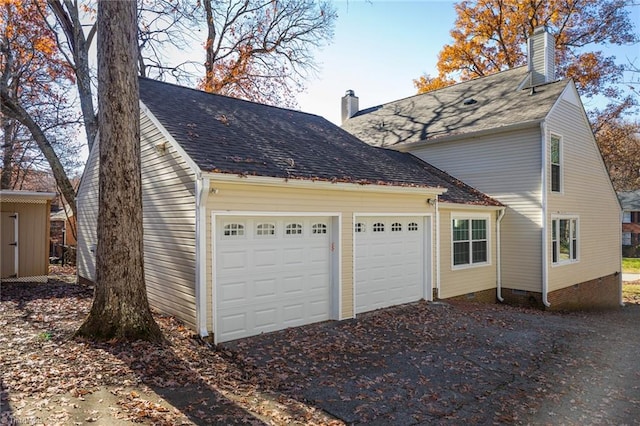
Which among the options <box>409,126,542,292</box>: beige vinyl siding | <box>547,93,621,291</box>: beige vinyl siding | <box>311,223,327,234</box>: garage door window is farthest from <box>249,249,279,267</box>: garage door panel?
<box>547,93,621,291</box>: beige vinyl siding

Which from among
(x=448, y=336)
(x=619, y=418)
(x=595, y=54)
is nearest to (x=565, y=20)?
(x=595, y=54)

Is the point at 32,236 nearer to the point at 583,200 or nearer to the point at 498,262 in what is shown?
the point at 498,262

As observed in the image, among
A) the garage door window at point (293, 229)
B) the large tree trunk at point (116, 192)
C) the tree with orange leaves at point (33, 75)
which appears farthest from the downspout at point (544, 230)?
the tree with orange leaves at point (33, 75)

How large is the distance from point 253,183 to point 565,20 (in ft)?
76.3

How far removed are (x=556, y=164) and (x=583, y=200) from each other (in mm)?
2707

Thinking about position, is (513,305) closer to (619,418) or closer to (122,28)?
(619,418)

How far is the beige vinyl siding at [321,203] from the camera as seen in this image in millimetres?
6701

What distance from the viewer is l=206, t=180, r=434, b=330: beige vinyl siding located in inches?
A: 264

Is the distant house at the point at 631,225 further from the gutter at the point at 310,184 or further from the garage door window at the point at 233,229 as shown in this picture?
the garage door window at the point at 233,229

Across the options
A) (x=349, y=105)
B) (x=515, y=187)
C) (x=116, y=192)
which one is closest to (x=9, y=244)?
(x=116, y=192)

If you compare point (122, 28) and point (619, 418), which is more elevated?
point (122, 28)

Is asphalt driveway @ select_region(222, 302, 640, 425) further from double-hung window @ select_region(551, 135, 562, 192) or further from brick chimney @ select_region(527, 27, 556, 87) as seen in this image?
brick chimney @ select_region(527, 27, 556, 87)

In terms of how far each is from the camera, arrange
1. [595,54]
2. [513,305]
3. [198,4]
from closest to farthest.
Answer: [513,305] < [198,4] < [595,54]

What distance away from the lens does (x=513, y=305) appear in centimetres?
1252
